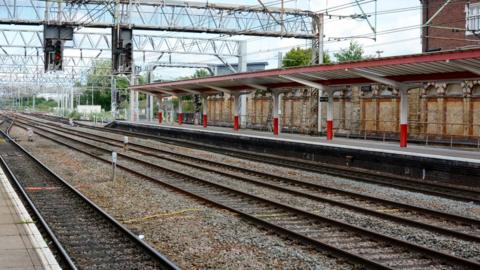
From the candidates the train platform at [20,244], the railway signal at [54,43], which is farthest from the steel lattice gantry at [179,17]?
the train platform at [20,244]

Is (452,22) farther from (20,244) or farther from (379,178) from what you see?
(20,244)

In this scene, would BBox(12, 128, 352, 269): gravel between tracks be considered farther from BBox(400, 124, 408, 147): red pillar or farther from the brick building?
the brick building

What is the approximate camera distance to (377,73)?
920 inches

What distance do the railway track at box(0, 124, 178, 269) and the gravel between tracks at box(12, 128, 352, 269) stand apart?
351 mm

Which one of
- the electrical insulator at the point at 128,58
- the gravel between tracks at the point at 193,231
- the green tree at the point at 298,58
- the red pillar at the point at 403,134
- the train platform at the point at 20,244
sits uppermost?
the green tree at the point at 298,58

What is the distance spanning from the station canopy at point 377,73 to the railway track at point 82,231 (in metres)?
11.2

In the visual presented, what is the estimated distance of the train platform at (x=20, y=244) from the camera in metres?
7.62

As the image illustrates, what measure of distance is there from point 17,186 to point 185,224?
693cm

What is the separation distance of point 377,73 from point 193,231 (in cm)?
1423

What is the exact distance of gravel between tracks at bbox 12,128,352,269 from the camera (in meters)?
8.95

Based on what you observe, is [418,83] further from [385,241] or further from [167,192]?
[385,241]

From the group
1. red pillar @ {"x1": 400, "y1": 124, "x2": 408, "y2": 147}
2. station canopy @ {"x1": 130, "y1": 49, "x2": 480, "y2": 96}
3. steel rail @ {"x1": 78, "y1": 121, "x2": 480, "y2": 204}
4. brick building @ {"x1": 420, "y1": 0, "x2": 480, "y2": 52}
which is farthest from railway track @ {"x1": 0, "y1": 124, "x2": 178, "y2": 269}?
brick building @ {"x1": 420, "y1": 0, "x2": 480, "y2": 52}

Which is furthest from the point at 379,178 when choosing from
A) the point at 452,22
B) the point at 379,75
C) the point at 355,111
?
the point at 452,22

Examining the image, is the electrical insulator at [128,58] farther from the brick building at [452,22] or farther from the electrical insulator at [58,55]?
the brick building at [452,22]
